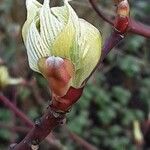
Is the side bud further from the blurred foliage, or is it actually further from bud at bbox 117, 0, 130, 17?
the blurred foliage

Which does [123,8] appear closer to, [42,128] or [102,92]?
[42,128]

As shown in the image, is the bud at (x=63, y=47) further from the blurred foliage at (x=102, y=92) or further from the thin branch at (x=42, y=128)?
the blurred foliage at (x=102, y=92)

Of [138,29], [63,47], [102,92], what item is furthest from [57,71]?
[102,92]

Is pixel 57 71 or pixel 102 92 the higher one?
pixel 57 71

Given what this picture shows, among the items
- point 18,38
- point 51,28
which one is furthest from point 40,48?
point 18,38

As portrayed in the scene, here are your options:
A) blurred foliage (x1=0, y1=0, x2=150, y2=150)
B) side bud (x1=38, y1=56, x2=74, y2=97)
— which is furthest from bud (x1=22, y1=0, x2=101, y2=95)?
blurred foliage (x1=0, y1=0, x2=150, y2=150)
